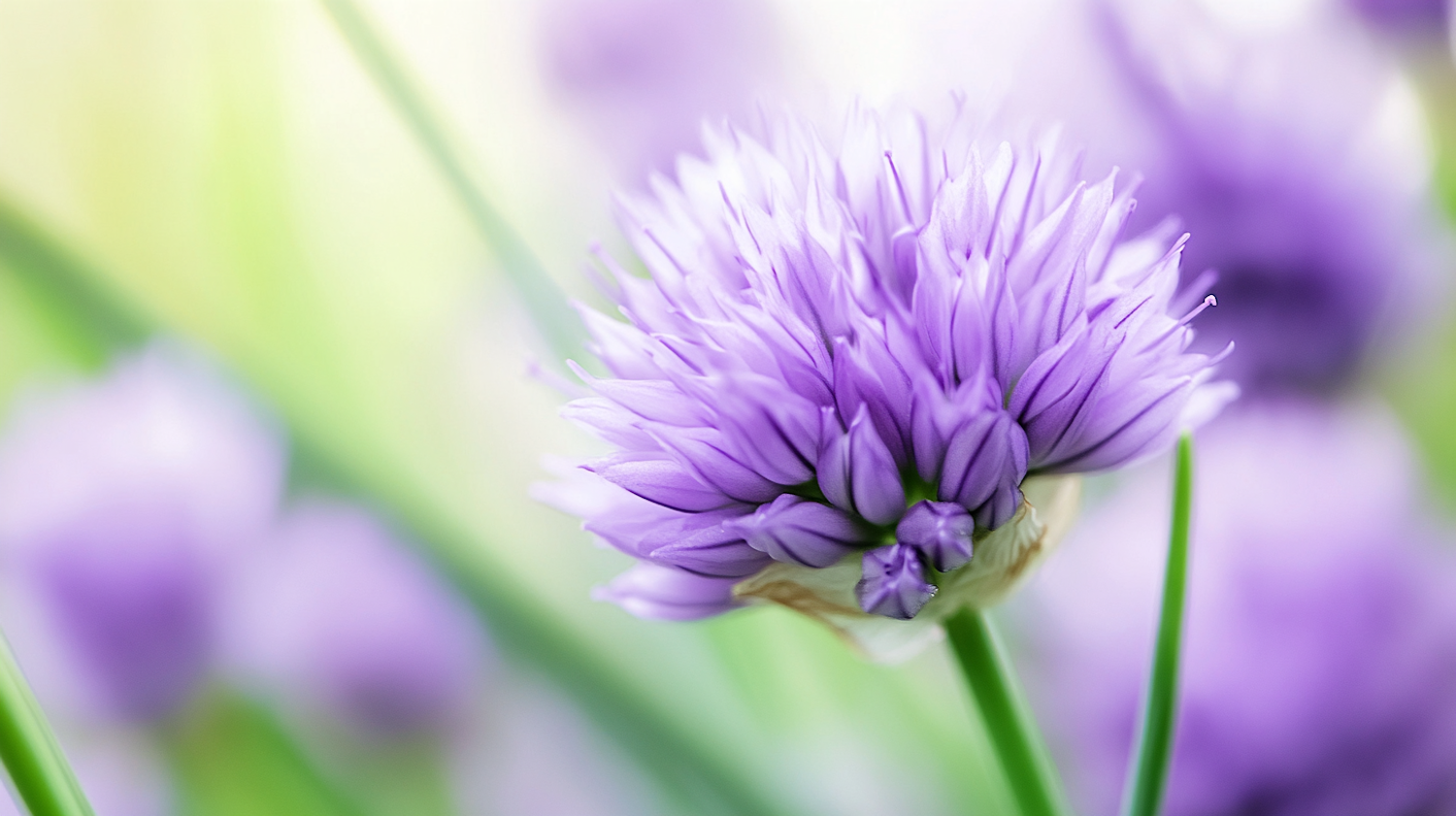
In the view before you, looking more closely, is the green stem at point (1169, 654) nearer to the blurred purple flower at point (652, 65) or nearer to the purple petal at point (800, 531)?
the purple petal at point (800, 531)

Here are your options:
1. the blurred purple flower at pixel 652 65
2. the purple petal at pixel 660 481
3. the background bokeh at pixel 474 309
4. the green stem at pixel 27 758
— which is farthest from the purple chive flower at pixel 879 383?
the blurred purple flower at pixel 652 65

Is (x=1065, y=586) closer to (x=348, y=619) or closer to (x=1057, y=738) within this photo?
(x=1057, y=738)

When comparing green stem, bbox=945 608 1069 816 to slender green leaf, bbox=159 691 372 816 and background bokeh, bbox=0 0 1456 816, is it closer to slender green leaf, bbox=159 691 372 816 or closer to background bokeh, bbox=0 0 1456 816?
background bokeh, bbox=0 0 1456 816

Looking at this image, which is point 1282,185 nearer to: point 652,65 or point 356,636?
point 652,65

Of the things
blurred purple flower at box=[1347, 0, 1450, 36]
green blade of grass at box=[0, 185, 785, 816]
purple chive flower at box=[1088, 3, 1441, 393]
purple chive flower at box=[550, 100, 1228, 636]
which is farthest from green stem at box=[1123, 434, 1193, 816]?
blurred purple flower at box=[1347, 0, 1450, 36]

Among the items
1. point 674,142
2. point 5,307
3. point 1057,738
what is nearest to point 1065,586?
point 1057,738

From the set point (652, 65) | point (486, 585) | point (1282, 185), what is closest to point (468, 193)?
point (486, 585)
